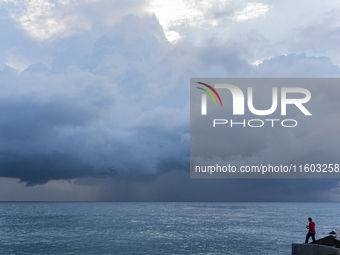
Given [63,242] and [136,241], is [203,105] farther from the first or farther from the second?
[63,242]

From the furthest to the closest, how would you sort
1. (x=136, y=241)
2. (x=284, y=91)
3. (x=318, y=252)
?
(x=136, y=241)
(x=284, y=91)
(x=318, y=252)

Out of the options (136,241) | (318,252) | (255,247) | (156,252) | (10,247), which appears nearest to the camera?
(318,252)

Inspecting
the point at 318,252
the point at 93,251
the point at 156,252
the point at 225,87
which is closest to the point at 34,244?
the point at 93,251

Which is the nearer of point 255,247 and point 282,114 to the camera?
point 282,114

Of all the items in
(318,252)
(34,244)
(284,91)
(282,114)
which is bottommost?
(34,244)

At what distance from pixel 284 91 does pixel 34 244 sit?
133ft

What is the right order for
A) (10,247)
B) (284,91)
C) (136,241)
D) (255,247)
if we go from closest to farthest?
(284,91) → (255,247) → (10,247) → (136,241)

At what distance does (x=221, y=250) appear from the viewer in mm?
34781

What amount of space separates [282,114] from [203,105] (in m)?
8.84

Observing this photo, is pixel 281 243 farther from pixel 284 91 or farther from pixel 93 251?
pixel 93 251

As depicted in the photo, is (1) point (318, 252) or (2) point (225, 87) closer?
(1) point (318, 252)

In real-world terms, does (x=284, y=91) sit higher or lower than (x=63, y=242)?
higher

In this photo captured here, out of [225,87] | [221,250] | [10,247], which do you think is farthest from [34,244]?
[225,87]

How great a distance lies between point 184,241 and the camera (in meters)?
42.2
